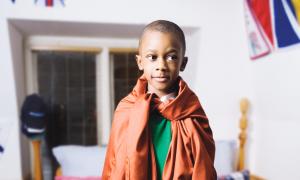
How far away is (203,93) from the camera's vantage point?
1478mm

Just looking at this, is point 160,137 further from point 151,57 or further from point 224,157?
point 224,157

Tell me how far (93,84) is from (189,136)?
1.13 metres

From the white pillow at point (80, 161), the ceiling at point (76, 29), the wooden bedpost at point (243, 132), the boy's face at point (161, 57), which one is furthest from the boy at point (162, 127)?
the wooden bedpost at point (243, 132)

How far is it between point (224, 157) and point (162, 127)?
0.97 meters

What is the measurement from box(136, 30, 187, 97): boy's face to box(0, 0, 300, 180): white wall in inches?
31.6

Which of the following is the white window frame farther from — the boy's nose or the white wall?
the boy's nose

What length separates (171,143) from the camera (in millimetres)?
549

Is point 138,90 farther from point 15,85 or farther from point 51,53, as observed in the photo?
point 51,53

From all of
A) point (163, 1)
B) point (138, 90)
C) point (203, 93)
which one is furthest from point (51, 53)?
point (138, 90)

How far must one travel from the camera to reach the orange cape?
53 centimetres

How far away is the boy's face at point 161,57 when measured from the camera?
0.53 metres

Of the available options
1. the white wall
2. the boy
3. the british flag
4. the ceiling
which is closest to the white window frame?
the ceiling

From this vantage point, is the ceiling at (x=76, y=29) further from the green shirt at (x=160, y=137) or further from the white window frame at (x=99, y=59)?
the green shirt at (x=160, y=137)

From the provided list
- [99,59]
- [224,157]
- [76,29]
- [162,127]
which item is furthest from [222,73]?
[162,127]
